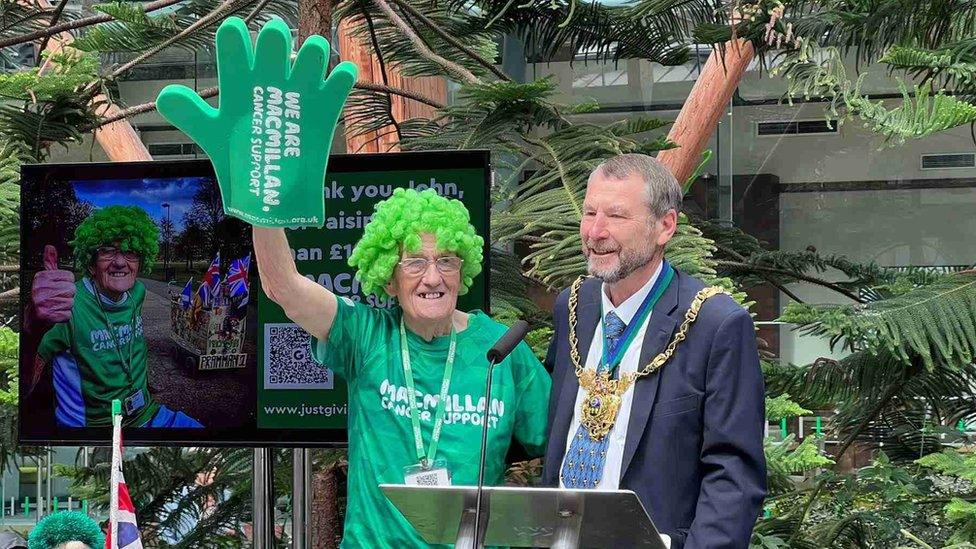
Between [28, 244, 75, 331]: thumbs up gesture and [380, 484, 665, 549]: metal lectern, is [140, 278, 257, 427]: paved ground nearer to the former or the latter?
[28, 244, 75, 331]: thumbs up gesture

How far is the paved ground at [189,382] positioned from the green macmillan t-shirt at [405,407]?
2.51 ft

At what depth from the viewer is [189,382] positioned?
365cm

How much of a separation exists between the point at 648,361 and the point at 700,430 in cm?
16

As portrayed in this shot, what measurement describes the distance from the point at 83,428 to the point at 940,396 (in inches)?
97.5

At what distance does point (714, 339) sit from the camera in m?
2.62

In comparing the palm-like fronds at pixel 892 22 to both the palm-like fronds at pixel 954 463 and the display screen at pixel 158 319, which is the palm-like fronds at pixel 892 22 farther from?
the display screen at pixel 158 319

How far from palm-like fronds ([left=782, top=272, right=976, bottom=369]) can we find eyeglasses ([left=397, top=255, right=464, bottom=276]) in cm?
108

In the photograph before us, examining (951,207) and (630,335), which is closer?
(630,335)

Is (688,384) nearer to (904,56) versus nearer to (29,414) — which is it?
(904,56)

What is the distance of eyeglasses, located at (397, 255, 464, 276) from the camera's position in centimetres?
284

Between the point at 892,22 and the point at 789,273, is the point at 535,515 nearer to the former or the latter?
the point at 892,22

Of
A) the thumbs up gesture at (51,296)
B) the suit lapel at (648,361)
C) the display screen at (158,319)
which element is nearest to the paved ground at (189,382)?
the display screen at (158,319)

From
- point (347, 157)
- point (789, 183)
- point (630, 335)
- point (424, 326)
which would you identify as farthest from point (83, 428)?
point (789, 183)

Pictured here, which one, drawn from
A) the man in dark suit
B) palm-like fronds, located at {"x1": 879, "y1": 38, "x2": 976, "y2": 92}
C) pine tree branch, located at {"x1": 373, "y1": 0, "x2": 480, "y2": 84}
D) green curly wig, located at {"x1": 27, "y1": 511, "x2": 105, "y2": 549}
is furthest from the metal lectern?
pine tree branch, located at {"x1": 373, "y1": 0, "x2": 480, "y2": 84}
